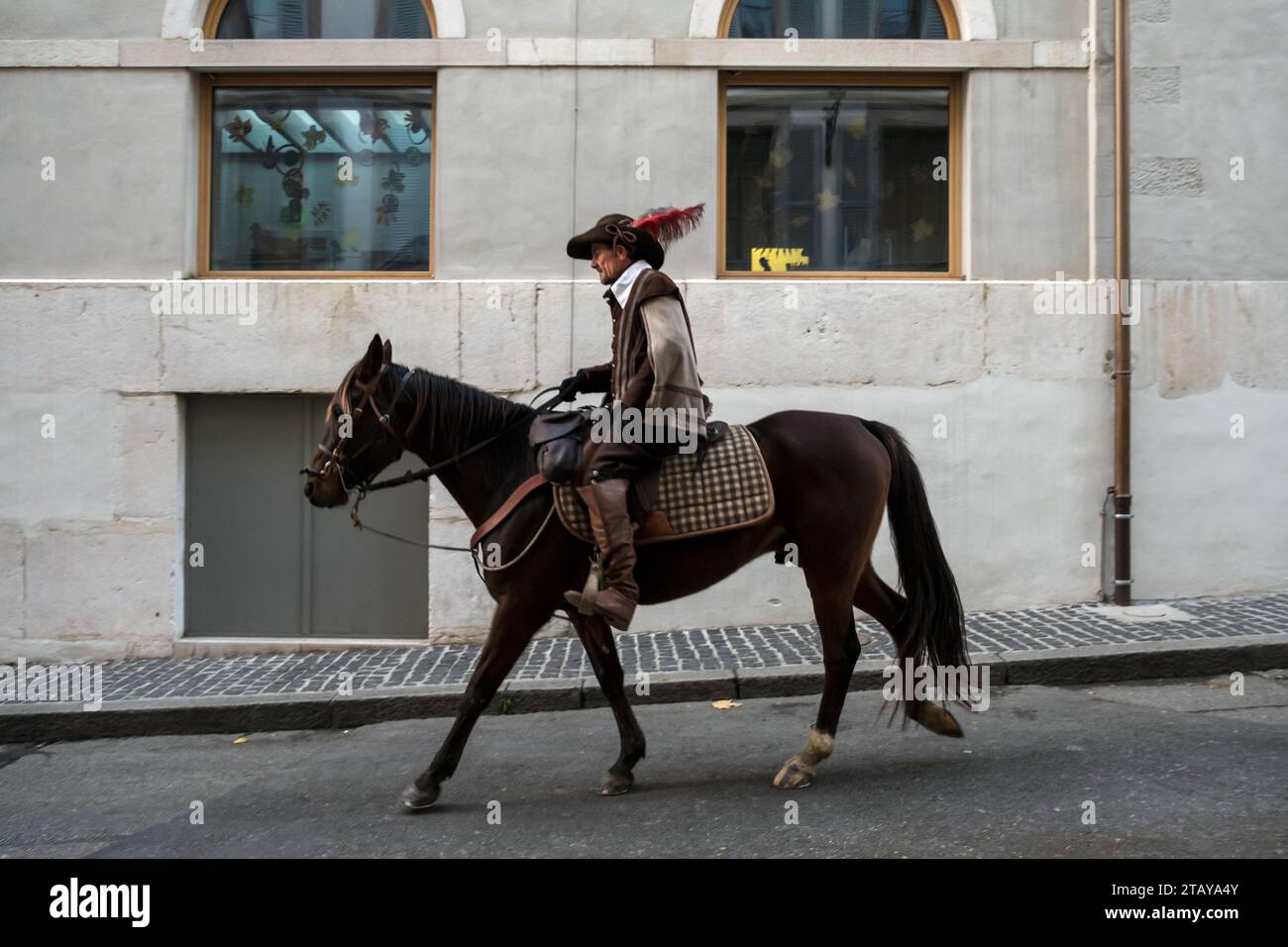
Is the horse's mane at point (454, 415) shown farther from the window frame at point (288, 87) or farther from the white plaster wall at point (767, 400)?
the window frame at point (288, 87)

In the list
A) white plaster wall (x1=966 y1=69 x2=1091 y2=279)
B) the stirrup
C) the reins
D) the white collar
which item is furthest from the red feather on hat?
white plaster wall (x1=966 y1=69 x2=1091 y2=279)

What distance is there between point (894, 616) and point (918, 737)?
78 cm

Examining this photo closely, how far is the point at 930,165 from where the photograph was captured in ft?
29.5

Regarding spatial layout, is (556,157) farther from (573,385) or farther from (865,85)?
(573,385)

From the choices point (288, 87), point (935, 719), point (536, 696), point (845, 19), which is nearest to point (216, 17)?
point (288, 87)

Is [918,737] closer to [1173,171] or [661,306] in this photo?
A: [661,306]

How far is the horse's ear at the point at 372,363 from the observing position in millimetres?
4730

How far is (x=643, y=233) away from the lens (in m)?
4.86

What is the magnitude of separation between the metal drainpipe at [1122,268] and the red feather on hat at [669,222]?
16.4 feet

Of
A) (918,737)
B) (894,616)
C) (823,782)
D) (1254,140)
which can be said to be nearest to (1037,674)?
(918,737)

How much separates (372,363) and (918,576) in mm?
2779

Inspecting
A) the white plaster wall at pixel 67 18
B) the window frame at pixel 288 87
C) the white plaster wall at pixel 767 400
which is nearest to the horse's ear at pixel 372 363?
the white plaster wall at pixel 767 400

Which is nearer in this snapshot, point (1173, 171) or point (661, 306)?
point (661, 306)

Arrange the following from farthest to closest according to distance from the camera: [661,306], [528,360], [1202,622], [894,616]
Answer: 1. [528,360]
2. [1202,622]
3. [894,616]
4. [661,306]
